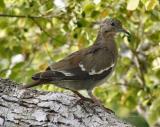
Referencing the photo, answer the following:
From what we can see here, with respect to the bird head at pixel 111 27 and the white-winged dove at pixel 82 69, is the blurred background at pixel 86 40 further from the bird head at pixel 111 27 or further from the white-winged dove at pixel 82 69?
the white-winged dove at pixel 82 69

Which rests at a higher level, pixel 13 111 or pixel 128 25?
pixel 128 25

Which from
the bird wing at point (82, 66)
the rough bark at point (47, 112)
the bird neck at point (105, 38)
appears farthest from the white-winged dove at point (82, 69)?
the rough bark at point (47, 112)

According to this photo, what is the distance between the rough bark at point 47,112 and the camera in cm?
425

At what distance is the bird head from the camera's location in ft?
19.9

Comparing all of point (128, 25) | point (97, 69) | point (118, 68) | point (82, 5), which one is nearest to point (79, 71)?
point (97, 69)

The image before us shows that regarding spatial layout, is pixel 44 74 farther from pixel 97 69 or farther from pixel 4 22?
pixel 4 22

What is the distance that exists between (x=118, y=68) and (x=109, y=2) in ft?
4.44

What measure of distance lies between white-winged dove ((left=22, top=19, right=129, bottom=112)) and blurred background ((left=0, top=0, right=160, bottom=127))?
1.53ft

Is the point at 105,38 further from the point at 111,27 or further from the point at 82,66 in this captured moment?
the point at 82,66

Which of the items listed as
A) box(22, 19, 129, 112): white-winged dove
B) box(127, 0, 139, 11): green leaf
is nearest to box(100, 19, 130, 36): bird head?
box(22, 19, 129, 112): white-winged dove

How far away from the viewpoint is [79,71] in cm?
516

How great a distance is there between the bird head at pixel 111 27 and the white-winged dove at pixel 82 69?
0.26 metres

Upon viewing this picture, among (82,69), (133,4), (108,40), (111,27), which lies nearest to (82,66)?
(82,69)

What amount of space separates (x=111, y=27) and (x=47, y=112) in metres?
2.00
